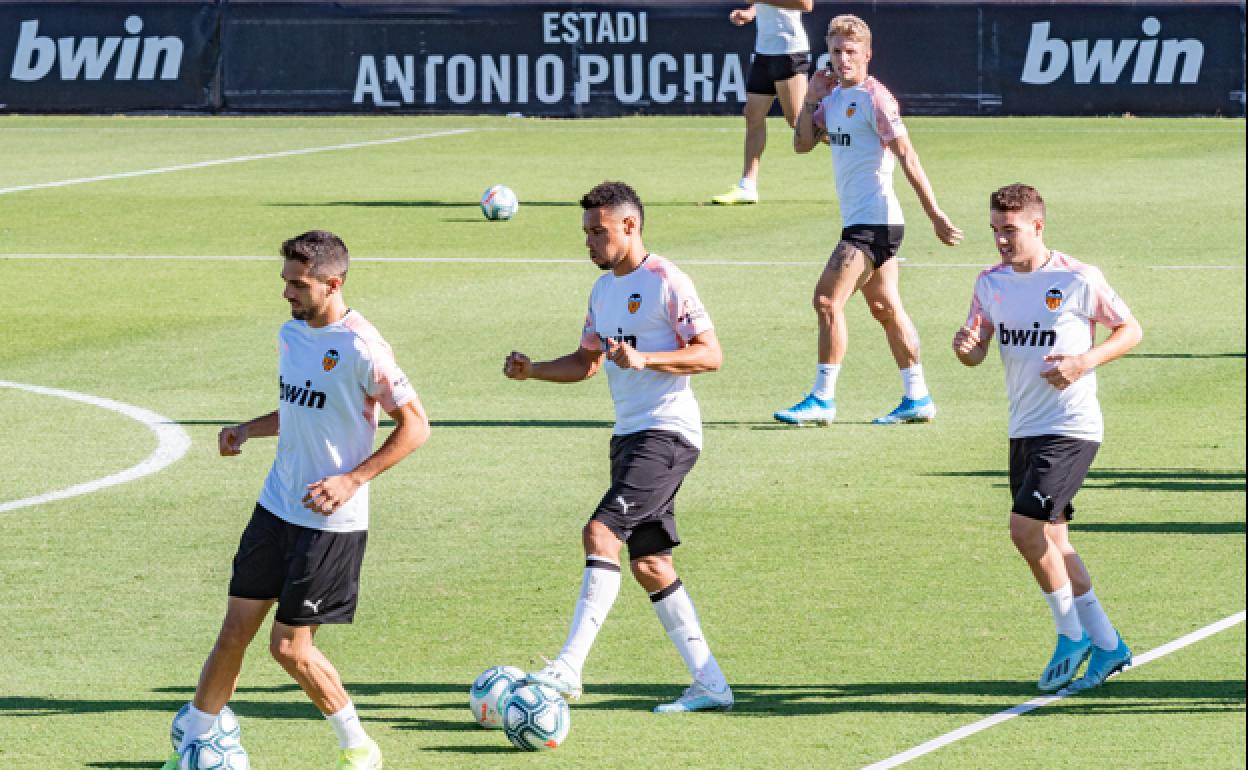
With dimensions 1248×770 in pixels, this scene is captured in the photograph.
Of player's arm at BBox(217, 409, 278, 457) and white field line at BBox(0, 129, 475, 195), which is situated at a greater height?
player's arm at BBox(217, 409, 278, 457)

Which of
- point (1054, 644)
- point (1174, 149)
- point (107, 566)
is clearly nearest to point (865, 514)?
point (1054, 644)

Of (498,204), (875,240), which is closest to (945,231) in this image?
(875,240)

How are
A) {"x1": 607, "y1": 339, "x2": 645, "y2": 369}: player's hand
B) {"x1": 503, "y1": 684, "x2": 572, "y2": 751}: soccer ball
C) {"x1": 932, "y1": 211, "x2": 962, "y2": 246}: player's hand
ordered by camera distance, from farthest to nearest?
{"x1": 932, "y1": 211, "x2": 962, "y2": 246}: player's hand, {"x1": 607, "y1": 339, "x2": 645, "y2": 369}: player's hand, {"x1": 503, "y1": 684, "x2": 572, "y2": 751}: soccer ball

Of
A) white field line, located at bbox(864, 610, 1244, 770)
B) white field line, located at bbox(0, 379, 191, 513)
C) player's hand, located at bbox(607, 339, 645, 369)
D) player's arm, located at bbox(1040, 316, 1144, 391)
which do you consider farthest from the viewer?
white field line, located at bbox(0, 379, 191, 513)

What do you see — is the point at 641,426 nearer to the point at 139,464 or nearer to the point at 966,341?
the point at 966,341

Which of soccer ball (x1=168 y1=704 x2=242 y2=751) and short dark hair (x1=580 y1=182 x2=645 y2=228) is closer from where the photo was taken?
soccer ball (x1=168 y1=704 x2=242 y2=751)

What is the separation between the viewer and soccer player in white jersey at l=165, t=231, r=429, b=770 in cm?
792

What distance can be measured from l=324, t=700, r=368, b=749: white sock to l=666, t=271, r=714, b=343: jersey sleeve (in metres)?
2.11

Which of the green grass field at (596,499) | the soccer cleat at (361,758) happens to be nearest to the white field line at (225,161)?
the green grass field at (596,499)

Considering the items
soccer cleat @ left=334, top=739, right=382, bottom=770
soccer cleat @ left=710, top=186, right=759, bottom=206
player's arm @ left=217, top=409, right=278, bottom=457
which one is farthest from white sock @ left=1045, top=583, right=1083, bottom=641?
soccer cleat @ left=710, top=186, right=759, bottom=206

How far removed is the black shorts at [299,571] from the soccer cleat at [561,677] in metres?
0.90

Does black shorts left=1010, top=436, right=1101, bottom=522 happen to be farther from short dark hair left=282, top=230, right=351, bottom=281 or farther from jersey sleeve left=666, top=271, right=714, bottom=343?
short dark hair left=282, top=230, right=351, bottom=281

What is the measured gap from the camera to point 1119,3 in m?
34.0

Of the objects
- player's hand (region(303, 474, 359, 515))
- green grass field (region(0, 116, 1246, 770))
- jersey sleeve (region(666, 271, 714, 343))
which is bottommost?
green grass field (region(0, 116, 1246, 770))
